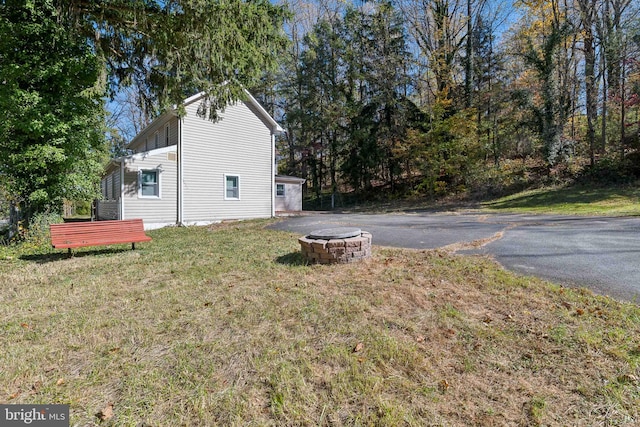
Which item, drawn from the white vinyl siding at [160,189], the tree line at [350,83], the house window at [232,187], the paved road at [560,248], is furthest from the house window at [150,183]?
the paved road at [560,248]

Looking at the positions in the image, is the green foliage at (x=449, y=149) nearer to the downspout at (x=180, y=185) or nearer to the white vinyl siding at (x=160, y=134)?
the downspout at (x=180, y=185)

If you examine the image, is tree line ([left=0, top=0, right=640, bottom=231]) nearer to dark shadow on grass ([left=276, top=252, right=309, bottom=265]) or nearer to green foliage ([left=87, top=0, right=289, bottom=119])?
green foliage ([left=87, top=0, right=289, bottom=119])

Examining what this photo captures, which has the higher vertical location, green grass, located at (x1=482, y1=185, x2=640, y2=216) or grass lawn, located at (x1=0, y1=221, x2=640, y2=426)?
green grass, located at (x1=482, y1=185, x2=640, y2=216)

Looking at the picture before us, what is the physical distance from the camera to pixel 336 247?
4984mm

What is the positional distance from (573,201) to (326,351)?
1806 centimetres

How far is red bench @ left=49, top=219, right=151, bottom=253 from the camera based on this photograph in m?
5.89

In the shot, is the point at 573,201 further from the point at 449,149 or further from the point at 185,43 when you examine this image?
the point at 185,43

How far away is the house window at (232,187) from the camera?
1414cm

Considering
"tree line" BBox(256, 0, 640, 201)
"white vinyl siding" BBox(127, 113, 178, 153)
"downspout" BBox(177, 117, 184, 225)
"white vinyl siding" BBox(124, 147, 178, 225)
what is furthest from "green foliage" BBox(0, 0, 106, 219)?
Result: "tree line" BBox(256, 0, 640, 201)

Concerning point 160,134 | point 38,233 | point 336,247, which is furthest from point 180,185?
point 336,247

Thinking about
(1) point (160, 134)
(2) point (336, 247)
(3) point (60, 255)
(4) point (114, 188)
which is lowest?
(3) point (60, 255)

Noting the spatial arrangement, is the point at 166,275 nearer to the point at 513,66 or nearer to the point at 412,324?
the point at 412,324

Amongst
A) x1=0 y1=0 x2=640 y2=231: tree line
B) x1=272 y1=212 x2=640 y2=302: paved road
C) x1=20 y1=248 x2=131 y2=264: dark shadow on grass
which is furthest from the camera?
x1=0 y1=0 x2=640 y2=231: tree line

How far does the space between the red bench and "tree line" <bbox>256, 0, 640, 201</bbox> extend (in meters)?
15.7
